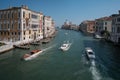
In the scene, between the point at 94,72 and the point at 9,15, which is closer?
the point at 94,72

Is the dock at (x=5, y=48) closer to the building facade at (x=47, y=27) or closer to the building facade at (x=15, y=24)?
the building facade at (x=15, y=24)

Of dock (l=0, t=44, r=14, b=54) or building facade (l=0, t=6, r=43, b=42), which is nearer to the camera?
dock (l=0, t=44, r=14, b=54)

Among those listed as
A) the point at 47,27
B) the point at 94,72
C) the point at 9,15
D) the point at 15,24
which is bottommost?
the point at 94,72

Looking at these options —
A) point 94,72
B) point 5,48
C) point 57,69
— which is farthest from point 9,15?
point 94,72

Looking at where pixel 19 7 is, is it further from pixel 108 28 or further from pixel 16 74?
pixel 108 28

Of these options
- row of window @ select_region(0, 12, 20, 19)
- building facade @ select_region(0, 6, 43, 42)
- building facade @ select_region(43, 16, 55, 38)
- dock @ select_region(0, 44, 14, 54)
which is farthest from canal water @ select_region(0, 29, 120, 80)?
building facade @ select_region(43, 16, 55, 38)

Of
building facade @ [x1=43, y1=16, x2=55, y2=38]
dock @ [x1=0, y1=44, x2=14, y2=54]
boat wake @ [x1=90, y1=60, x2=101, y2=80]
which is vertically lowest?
boat wake @ [x1=90, y1=60, x2=101, y2=80]

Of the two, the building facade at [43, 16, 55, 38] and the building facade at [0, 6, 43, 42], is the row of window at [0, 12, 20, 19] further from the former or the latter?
the building facade at [43, 16, 55, 38]

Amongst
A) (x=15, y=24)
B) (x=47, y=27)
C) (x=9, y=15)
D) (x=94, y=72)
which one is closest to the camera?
(x=94, y=72)

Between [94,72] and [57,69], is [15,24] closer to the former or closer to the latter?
[57,69]

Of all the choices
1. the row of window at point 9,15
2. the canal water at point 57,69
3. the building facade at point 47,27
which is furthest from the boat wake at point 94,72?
the building facade at point 47,27

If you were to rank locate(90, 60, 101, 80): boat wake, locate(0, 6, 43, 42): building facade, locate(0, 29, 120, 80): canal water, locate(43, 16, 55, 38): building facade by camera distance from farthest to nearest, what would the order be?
locate(43, 16, 55, 38): building facade < locate(0, 6, 43, 42): building facade < locate(0, 29, 120, 80): canal water < locate(90, 60, 101, 80): boat wake

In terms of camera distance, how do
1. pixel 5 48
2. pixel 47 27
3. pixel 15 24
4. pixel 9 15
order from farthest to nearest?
pixel 47 27, pixel 9 15, pixel 15 24, pixel 5 48

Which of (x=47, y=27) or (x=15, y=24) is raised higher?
(x=15, y=24)
